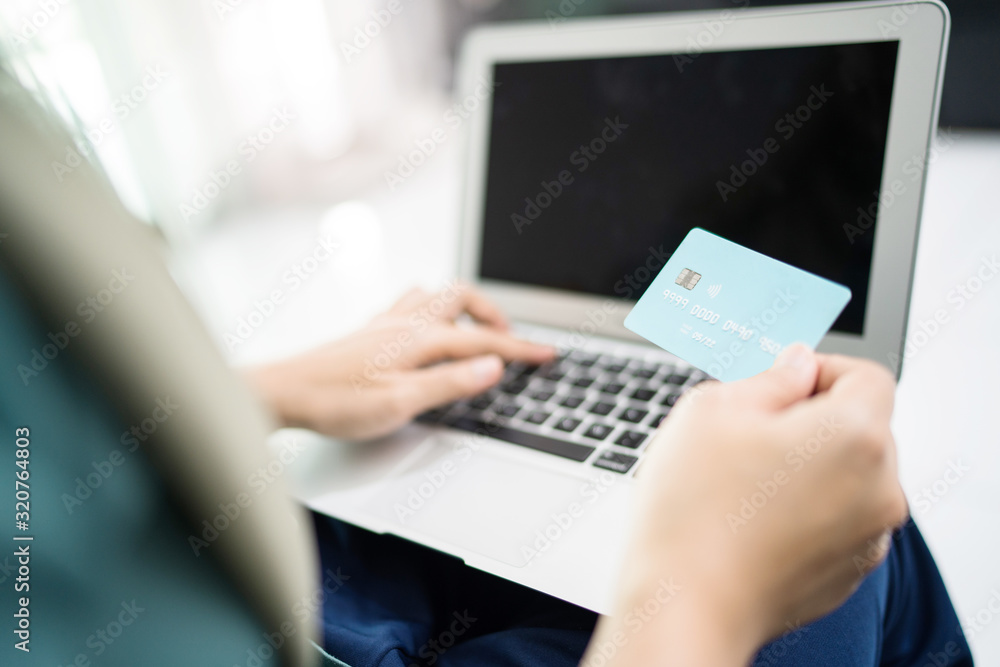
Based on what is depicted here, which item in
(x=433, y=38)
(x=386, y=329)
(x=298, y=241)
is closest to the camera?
(x=386, y=329)

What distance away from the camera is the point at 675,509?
32 cm

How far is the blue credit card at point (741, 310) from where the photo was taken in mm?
410

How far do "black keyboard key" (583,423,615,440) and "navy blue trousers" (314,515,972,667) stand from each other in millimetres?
158

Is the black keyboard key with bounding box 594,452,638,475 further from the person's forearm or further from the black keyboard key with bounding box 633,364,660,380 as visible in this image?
the person's forearm

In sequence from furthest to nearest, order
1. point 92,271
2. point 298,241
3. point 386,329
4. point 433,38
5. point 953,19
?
point 433,38
point 298,241
point 386,329
point 953,19
point 92,271

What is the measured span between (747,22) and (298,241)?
5.08 ft

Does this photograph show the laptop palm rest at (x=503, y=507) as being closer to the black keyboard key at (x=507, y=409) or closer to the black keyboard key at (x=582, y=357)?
the black keyboard key at (x=507, y=409)

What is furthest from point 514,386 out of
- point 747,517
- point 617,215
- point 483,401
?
point 747,517

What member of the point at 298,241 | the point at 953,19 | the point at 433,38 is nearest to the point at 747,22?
the point at 953,19

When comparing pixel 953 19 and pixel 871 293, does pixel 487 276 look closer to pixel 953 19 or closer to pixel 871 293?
pixel 871 293

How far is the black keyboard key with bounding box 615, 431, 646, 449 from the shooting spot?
0.57 m

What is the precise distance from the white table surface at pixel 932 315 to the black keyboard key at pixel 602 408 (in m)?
0.35

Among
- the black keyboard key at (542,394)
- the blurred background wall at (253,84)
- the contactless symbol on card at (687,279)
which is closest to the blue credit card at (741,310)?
the contactless symbol on card at (687,279)

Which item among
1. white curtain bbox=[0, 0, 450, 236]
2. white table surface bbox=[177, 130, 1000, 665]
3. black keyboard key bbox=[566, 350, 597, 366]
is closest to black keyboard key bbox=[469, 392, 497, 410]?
black keyboard key bbox=[566, 350, 597, 366]
